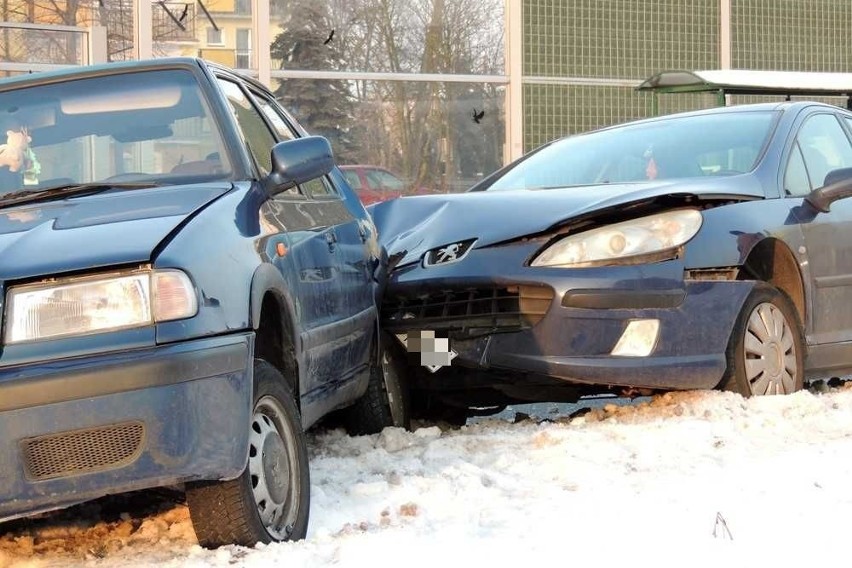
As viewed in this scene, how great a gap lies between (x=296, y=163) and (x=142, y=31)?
57.8 ft

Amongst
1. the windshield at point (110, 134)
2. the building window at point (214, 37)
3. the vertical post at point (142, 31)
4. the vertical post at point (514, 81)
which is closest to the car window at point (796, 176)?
the windshield at point (110, 134)

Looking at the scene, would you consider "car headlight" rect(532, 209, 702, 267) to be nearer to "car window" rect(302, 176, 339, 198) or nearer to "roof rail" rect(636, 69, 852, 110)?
"car window" rect(302, 176, 339, 198)

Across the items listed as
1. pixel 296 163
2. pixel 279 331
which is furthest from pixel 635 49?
pixel 279 331

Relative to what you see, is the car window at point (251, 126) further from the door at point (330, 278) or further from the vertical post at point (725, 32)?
the vertical post at point (725, 32)

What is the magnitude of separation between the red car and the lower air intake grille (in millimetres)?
17326

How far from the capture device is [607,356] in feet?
19.9

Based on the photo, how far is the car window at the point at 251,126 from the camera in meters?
5.30

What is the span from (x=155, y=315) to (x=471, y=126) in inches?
813

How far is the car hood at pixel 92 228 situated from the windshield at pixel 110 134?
1.03 ft

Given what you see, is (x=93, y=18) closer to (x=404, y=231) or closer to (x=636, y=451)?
(x=404, y=231)

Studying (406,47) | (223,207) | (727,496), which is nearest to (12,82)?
(223,207)

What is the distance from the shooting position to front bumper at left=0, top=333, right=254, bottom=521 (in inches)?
143

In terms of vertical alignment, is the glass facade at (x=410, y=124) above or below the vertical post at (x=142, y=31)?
below

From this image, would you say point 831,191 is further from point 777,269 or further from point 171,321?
point 171,321
